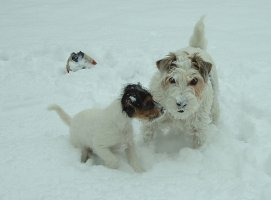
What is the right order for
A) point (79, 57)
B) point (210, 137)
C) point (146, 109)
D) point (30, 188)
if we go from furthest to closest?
point (79, 57)
point (210, 137)
point (146, 109)
point (30, 188)

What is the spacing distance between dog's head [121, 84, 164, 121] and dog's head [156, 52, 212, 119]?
0.64 ft

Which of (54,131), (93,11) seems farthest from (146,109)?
(93,11)

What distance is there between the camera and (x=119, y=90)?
235 inches

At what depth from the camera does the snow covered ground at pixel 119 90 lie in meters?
3.73

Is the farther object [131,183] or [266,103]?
[266,103]

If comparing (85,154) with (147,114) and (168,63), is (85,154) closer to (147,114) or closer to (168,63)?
(147,114)

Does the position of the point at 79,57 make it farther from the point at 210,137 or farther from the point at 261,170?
the point at 261,170

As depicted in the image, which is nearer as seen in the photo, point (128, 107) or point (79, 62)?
point (128, 107)

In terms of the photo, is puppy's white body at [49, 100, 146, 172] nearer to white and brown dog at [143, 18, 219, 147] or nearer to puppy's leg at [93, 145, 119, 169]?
puppy's leg at [93, 145, 119, 169]

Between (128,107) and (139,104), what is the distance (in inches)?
5.1

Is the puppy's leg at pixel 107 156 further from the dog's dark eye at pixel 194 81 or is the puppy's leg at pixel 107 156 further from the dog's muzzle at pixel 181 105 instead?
the dog's dark eye at pixel 194 81

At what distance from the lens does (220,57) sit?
710 cm

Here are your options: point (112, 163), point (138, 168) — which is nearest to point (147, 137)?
point (138, 168)

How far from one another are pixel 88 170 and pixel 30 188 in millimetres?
631
